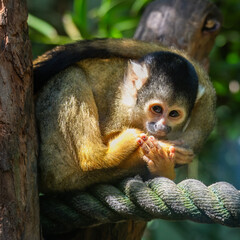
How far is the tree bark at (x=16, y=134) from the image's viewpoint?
2.62 m

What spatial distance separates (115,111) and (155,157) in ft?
1.97

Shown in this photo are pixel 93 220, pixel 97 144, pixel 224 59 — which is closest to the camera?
pixel 93 220

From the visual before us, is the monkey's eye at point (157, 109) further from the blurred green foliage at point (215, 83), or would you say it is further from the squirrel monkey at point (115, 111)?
the blurred green foliage at point (215, 83)

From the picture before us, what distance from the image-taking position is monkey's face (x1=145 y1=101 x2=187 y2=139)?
373 centimetres

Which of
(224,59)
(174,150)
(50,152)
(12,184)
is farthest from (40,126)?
(224,59)

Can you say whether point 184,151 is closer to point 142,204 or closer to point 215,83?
point 142,204

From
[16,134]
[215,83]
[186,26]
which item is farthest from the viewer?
[215,83]

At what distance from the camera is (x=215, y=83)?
6.53 meters

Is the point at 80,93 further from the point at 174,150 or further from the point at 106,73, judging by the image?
the point at 174,150

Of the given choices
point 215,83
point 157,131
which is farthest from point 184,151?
point 215,83

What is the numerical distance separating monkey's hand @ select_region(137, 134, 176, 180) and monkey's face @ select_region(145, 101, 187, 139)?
Answer: 33 centimetres

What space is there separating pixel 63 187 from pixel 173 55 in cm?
148

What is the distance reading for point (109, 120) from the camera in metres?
3.67

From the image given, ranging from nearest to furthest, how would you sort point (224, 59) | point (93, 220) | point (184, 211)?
point (184, 211)
point (93, 220)
point (224, 59)
